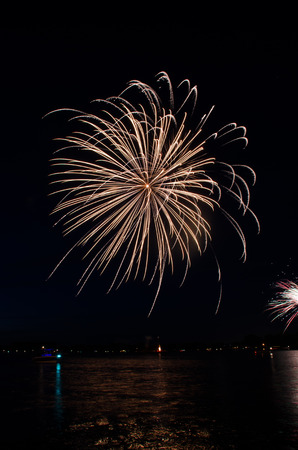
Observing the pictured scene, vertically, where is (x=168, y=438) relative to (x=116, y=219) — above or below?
below

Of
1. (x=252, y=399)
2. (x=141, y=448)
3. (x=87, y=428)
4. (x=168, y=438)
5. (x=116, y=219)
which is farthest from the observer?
(x=252, y=399)

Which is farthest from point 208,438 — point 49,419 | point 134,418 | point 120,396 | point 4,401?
point 4,401

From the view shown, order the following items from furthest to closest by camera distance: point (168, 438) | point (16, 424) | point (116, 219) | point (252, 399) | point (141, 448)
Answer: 1. point (252, 399)
2. point (116, 219)
3. point (16, 424)
4. point (168, 438)
5. point (141, 448)

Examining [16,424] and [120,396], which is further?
[120,396]

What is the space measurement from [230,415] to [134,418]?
3.78 meters

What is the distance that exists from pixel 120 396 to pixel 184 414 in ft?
24.5

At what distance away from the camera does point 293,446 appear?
11023 mm

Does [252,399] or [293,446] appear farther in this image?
[252,399]

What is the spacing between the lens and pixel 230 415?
15953mm

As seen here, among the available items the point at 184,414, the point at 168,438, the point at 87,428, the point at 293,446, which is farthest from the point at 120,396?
the point at 293,446

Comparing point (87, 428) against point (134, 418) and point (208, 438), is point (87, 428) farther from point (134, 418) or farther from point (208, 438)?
point (208, 438)

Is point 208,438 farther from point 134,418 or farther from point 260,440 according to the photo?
point 134,418

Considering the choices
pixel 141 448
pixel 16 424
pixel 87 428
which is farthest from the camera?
pixel 16 424

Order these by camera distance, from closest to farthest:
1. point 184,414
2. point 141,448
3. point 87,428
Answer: point 141,448 → point 87,428 → point 184,414
